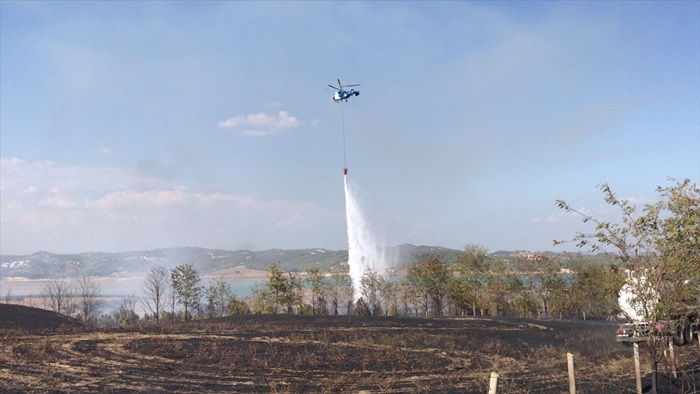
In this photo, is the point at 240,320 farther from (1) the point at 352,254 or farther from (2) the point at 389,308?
(1) the point at 352,254

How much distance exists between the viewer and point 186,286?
59.3m

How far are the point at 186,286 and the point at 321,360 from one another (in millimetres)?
40393

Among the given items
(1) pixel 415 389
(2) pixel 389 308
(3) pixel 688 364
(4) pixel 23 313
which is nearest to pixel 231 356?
(1) pixel 415 389

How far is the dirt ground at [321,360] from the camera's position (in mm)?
17781

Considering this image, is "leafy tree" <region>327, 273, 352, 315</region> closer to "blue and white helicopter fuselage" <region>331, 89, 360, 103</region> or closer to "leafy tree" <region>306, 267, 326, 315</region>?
"leafy tree" <region>306, 267, 326, 315</region>

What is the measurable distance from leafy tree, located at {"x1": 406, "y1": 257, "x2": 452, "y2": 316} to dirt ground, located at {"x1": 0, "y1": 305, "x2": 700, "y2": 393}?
22.8 meters

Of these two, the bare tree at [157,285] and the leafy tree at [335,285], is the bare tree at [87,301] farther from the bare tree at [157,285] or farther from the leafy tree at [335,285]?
the leafy tree at [335,285]

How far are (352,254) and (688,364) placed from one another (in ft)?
226

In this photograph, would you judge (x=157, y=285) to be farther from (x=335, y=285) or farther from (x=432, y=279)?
(x=432, y=279)

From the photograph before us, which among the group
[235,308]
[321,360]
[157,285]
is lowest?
[235,308]

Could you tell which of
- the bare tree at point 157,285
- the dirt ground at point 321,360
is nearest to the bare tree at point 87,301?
the bare tree at point 157,285

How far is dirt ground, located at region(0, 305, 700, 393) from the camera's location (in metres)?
17.8

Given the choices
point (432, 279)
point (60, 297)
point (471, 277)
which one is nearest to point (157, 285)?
point (60, 297)

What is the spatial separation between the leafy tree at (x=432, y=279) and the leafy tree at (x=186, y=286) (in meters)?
26.6
